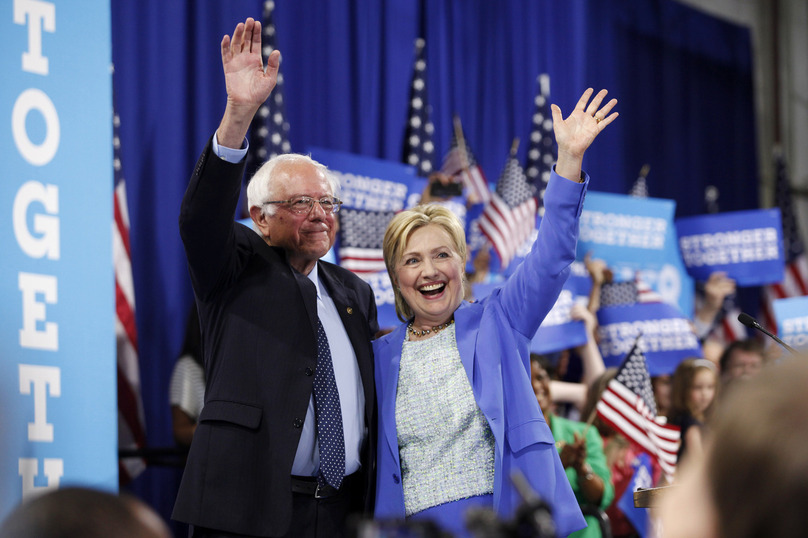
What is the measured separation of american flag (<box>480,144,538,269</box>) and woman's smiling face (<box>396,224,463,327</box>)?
3.32 m

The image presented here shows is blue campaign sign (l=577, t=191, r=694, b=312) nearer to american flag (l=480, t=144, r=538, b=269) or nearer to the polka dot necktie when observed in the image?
american flag (l=480, t=144, r=538, b=269)

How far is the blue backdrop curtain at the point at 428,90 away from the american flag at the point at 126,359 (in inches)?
17.1

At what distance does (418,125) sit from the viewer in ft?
20.8

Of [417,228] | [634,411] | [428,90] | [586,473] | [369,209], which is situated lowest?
[586,473]

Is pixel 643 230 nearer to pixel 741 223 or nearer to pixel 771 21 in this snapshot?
pixel 741 223

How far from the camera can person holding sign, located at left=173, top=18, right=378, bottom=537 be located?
214cm

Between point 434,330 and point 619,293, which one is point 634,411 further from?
point 434,330

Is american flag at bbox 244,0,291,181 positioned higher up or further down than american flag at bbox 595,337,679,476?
higher up

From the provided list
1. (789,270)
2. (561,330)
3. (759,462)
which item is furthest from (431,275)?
(789,270)

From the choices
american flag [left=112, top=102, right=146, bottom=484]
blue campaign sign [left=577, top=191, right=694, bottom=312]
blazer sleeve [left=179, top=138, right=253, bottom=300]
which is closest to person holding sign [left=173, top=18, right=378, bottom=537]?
blazer sleeve [left=179, top=138, right=253, bottom=300]

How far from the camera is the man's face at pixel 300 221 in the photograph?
8.05ft

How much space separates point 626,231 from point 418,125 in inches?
64.0

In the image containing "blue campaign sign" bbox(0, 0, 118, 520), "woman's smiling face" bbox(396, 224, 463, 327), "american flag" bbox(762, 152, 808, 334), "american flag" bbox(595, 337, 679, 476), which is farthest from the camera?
"american flag" bbox(762, 152, 808, 334)

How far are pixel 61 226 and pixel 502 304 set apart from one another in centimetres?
110
